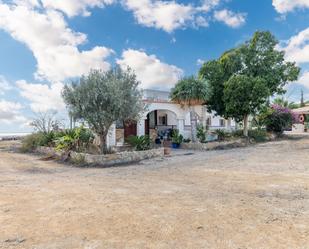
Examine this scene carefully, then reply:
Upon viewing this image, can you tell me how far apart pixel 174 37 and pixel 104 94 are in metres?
8.56

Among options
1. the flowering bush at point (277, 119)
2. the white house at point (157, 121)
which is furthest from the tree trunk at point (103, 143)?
the flowering bush at point (277, 119)

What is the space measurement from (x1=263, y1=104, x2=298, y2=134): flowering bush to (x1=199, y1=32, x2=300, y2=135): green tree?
3.38 m

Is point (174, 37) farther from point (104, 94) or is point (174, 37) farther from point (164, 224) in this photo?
point (164, 224)

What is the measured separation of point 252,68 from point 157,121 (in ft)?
27.3

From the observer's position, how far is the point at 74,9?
1141 centimetres

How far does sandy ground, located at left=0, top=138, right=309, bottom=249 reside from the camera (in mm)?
3840

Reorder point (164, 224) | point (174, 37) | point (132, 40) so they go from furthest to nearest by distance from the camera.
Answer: point (174, 37), point (132, 40), point (164, 224)

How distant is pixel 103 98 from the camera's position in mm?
11758

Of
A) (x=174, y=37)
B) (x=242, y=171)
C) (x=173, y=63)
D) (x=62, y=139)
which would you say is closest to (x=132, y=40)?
(x=174, y=37)

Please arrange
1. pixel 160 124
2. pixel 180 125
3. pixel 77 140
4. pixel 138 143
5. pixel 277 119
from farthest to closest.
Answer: pixel 277 119 < pixel 160 124 < pixel 180 125 < pixel 138 143 < pixel 77 140

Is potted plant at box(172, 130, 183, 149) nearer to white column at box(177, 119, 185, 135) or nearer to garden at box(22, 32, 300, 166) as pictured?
garden at box(22, 32, 300, 166)

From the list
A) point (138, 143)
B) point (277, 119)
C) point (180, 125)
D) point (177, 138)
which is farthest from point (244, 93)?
point (138, 143)

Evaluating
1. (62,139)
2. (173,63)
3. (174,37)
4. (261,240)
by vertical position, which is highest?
(174,37)

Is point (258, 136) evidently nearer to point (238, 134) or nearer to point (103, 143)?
point (238, 134)
